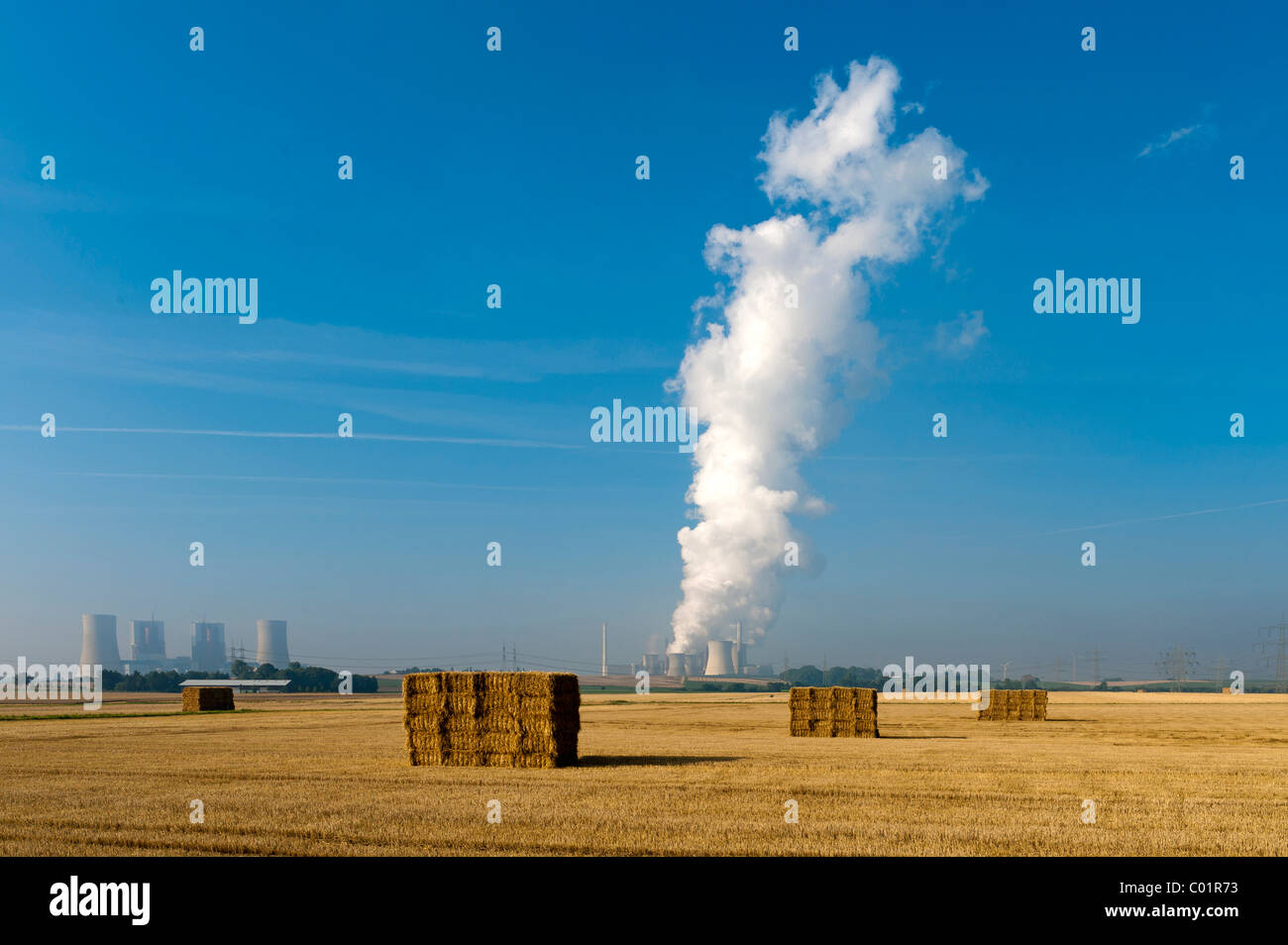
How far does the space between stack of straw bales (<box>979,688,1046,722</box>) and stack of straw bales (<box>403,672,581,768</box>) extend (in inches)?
1408

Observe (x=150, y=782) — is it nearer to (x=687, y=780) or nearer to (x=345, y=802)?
(x=345, y=802)

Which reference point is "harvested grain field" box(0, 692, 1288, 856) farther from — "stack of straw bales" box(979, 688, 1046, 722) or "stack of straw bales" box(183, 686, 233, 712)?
"stack of straw bales" box(183, 686, 233, 712)

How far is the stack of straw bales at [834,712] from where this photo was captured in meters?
37.5

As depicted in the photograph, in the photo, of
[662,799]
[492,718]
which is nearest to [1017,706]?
[492,718]

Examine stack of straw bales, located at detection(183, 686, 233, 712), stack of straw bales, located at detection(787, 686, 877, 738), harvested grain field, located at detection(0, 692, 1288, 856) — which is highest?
harvested grain field, located at detection(0, 692, 1288, 856)

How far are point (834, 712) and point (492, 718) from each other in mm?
18543

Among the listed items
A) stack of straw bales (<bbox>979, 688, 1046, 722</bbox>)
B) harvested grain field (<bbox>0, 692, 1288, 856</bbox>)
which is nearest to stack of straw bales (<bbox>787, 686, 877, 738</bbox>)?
harvested grain field (<bbox>0, 692, 1288, 856</bbox>)

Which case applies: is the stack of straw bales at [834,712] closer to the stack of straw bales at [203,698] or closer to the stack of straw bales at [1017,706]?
the stack of straw bales at [1017,706]

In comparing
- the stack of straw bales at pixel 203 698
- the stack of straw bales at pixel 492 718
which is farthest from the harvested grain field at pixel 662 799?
the stack of straw bales at pixel 203 698

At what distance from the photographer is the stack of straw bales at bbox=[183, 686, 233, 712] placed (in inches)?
2603

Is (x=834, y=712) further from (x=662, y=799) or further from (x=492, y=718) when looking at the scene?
(x=662, y=799)
